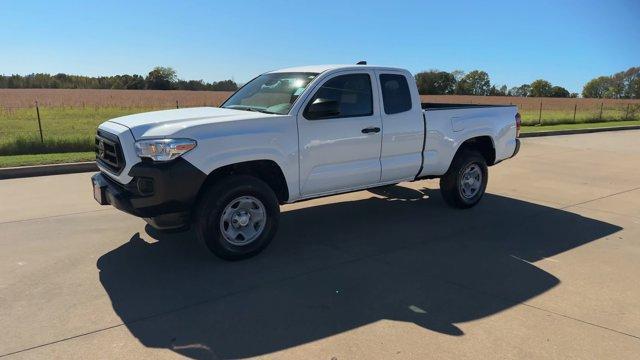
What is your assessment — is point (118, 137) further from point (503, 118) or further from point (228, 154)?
point (503, 118)

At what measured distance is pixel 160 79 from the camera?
93250mm

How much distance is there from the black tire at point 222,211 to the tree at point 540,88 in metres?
126

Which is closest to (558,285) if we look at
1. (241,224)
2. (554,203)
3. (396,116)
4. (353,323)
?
(353,323)

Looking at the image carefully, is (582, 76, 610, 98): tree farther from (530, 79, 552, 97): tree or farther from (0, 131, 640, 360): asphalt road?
(0, 131, 640, 360): asphalt road

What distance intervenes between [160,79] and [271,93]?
308ft

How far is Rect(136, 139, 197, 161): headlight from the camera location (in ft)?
14.3

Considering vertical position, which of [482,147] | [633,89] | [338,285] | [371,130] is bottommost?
[338,285]

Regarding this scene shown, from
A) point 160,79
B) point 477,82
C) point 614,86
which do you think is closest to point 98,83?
point 160,79

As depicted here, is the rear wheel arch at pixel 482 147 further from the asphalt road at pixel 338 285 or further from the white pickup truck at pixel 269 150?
the asphalt road at pixel 338 285

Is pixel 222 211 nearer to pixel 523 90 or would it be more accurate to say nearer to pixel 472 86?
pixel 472 86

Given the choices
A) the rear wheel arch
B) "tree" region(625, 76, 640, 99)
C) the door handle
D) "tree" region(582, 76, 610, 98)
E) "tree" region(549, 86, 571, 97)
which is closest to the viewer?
the door handle

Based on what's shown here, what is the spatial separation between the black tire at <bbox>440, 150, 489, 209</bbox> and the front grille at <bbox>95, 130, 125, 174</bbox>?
14.0ft

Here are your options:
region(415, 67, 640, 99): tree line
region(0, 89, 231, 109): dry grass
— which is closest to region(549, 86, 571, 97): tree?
region(415, 67, 640, 99): tree line

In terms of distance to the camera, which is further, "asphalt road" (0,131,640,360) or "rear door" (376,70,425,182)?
"rear door" (376,70,425,182)
